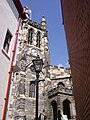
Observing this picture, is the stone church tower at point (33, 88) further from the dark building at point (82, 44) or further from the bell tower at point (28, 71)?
the dark building at point (82, 44)

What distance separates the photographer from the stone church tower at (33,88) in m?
21.8

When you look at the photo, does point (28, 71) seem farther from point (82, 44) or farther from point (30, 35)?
point (82, 44)

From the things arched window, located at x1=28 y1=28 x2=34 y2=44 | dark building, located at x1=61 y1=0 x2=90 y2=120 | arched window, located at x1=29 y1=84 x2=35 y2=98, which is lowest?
dark building, located at x1=61 y1=0 x2=90 y2=120

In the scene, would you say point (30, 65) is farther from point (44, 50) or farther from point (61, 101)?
point (61, 101)

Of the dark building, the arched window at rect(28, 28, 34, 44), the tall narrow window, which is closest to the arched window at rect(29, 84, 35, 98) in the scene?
the arched window at rect(28, 28, 34, 44)

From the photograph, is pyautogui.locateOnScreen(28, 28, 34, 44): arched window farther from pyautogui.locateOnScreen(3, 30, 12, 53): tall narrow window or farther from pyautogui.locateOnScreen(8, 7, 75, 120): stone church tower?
pyautogui.locateOnScreen(3, 30, 12, 53): tall narrow window

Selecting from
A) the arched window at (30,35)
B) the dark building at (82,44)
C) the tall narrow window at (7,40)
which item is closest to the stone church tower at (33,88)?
the arched window at (30,35)

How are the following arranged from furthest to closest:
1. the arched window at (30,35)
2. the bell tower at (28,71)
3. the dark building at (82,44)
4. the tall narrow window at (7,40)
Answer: the arched window at (30,35)
the bell tower at (28,71)
the tall narrow window at (7,40)
the dark building at (82,44)

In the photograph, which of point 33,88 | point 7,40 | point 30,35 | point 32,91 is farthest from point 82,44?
point 30,35

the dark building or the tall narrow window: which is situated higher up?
the tall narrow window

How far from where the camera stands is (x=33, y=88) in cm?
2525

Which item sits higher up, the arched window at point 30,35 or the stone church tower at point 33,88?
the arched window at point 30,35

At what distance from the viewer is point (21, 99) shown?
22.3 m

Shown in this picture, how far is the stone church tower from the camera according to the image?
21.8 metres
